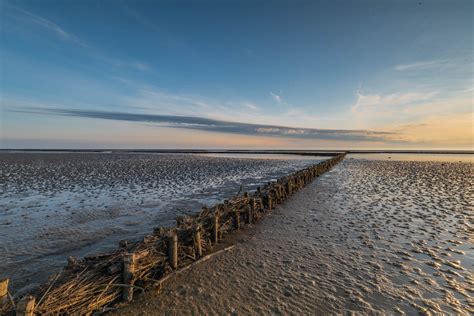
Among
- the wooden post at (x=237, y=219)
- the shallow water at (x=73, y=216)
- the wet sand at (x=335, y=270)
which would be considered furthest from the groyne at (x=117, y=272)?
the shallow water at (x=73, y=216)

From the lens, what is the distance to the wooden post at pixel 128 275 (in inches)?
220

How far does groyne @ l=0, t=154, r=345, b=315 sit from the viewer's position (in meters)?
4.52

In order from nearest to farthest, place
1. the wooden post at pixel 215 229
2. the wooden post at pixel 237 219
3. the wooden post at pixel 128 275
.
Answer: the wooden post at pixel 128 275
the wooden post at pixel 215 229
the wooden post at pixel 237 219

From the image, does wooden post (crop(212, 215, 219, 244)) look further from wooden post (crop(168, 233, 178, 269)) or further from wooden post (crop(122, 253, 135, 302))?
wooden post (crop(122, 253, 135, 302))

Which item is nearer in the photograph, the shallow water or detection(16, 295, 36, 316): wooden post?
detection(16, 295, 36, 316): wooden post

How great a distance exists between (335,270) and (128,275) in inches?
238

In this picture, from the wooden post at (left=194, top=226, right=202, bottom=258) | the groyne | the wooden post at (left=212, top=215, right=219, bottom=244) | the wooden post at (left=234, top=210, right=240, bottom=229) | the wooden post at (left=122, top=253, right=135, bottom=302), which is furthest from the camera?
the wooden post at (left=234, top=210, right=240, bottom=229)

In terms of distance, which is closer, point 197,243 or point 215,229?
point 197,243

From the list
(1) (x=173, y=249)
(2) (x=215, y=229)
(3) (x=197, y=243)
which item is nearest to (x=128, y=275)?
(1) (x=173, y=249)

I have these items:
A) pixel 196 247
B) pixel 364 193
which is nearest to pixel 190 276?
pixel 196 247

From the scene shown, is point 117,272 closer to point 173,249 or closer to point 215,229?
point 173,249

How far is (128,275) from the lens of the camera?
221 inches

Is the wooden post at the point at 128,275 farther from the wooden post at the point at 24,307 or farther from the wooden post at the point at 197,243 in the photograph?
the wooden post at the point at 197,243

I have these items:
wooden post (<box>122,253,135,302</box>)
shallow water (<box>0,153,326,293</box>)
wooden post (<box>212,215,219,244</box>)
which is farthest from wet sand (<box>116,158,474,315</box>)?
shallow water (<box>0,153,326,293</box>)
